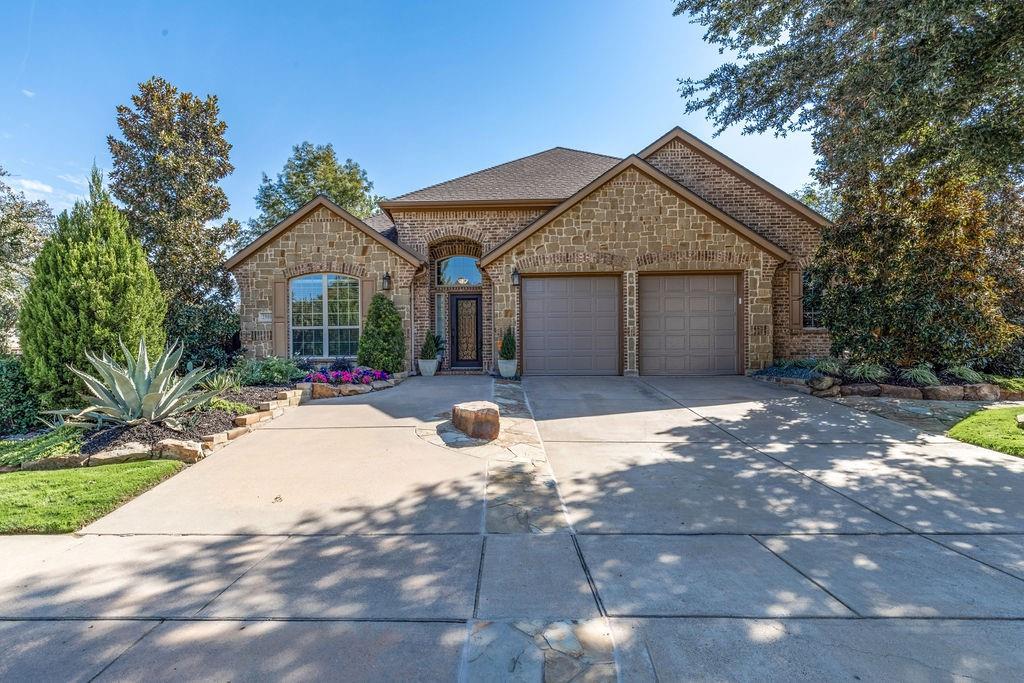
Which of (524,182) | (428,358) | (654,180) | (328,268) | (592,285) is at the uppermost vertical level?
(524,182)

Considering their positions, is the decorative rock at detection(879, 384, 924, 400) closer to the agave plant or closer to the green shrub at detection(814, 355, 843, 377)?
the green shrub at detection(814, 355, 843, 377)

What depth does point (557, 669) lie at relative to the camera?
196cm

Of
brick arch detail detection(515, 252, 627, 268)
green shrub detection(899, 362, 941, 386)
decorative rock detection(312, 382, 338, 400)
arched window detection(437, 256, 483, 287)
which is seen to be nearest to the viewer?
green shrub detection(899, 362, 941, 386)

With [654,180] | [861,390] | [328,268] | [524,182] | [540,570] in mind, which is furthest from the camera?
[524,182]

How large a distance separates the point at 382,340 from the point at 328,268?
8.96 feet

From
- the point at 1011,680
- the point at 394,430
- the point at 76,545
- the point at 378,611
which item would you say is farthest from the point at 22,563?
the point at 1011,680

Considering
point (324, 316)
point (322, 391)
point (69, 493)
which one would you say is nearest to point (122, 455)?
point (69, 493)

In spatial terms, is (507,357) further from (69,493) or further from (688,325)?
(69,493)

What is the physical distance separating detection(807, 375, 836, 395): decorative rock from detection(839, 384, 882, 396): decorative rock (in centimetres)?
19

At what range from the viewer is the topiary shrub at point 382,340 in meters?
10.8

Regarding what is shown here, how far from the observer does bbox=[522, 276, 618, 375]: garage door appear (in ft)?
37.7

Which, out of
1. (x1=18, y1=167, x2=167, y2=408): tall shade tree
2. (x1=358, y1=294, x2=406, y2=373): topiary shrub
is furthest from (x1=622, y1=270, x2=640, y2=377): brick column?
(x1=18, y1=167, x2=167, y2=408): tall shade tree

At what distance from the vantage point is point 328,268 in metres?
11.7

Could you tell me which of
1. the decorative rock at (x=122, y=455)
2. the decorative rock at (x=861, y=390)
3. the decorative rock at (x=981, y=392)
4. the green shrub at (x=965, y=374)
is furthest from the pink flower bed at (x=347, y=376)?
the green shrub at (x=965, y=374)
